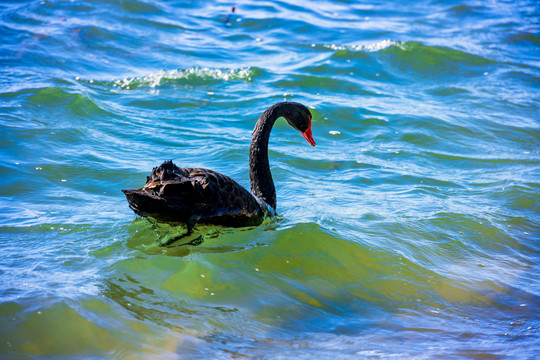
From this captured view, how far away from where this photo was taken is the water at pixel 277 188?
3.31m

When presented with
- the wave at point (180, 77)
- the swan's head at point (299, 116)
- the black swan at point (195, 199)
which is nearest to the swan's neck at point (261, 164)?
the black swan at point (195, 199)

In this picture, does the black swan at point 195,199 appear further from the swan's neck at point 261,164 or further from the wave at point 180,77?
the wave at point 180,77

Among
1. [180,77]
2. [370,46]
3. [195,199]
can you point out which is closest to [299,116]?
[195,199]

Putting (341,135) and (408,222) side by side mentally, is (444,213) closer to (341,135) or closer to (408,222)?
(408,222)

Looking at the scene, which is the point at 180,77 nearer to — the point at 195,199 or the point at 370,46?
the point at 370,46

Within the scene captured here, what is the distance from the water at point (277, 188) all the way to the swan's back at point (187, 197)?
303mm

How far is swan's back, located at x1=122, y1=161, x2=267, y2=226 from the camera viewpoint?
12.2 ft

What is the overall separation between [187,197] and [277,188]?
7.36 feet

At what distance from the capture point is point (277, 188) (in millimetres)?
5988

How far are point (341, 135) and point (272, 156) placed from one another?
4.37 feet

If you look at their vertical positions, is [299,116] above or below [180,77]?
below

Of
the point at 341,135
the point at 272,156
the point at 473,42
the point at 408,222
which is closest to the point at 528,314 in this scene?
the point at 408,222

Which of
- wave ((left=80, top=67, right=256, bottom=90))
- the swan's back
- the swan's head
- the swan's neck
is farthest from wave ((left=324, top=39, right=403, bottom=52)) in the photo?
the swan's back

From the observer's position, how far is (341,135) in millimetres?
7676
